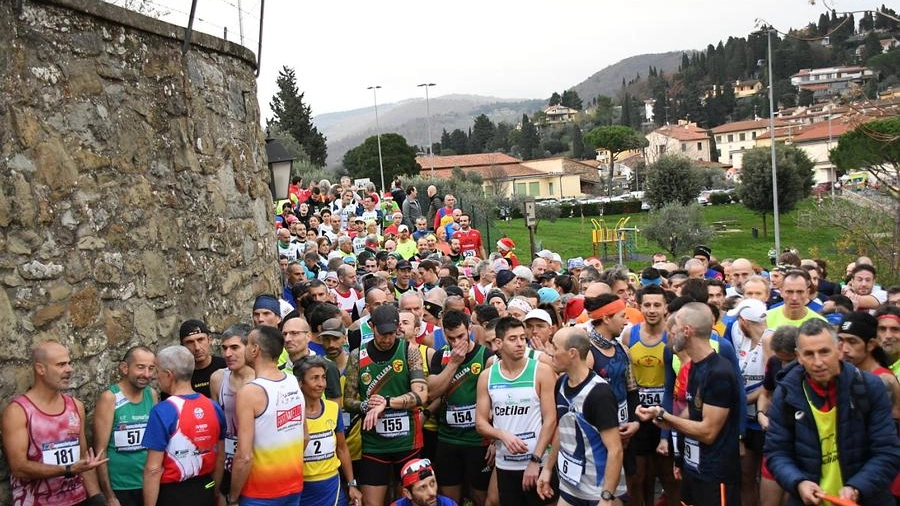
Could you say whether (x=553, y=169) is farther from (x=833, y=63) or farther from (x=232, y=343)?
(x=232, y=343)

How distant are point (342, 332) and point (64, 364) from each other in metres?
2.17

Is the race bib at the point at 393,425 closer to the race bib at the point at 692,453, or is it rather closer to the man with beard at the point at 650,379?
the man with beard at the point at 650,379

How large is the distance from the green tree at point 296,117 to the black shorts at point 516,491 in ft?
201

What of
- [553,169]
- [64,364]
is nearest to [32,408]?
[64,364]

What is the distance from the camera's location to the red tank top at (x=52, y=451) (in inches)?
196

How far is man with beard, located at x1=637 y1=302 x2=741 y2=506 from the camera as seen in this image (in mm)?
5645

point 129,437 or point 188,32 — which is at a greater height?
point 188,32

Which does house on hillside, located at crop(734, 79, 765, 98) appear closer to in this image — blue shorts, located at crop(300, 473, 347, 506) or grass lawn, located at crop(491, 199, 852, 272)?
grass lawn, located at crop(491, 199, 852, 272)

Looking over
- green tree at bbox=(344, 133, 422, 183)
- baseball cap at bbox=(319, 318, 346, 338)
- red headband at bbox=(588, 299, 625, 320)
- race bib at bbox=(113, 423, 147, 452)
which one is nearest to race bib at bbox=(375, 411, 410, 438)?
→ baseball cap at bbox=(319, 318, 346, 338)

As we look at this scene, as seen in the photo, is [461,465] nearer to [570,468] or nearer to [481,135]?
[570,468]

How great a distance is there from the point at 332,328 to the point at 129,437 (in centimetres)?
172

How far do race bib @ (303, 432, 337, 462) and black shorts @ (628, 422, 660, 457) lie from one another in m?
2.46

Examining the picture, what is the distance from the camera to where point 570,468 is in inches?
223

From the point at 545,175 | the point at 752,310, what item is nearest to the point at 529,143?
the point at 545,175
